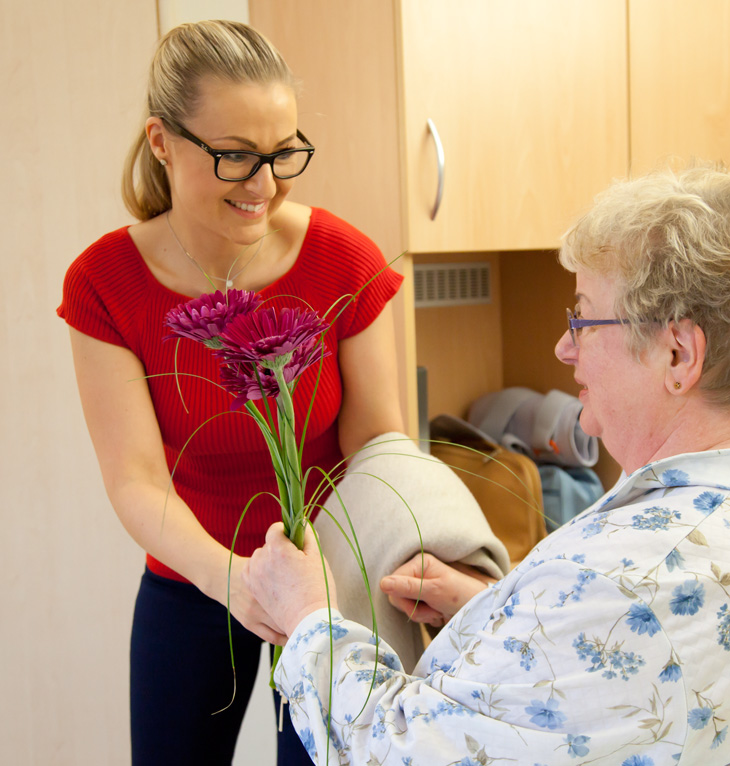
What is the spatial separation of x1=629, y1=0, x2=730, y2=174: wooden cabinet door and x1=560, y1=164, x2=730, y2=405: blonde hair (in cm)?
129

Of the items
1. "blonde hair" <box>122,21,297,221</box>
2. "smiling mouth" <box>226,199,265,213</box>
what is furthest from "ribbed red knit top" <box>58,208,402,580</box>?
"blonde hair" <box>122,21,297,221</box>

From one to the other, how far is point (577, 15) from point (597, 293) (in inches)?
52.5

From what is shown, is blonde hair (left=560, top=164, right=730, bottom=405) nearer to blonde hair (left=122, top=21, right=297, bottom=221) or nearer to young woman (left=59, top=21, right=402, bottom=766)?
young woman (left=59, top=21, right=402, bottom=766)

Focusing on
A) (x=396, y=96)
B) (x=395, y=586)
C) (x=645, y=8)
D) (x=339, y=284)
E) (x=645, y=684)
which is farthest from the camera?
(x=645, y=8)

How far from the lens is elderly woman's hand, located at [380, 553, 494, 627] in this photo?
1.12 meters

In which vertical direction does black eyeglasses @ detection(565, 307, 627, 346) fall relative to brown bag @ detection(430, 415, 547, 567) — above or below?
above

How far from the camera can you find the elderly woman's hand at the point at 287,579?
92cm

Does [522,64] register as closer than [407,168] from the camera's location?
No

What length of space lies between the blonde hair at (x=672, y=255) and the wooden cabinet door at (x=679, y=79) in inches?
50.7

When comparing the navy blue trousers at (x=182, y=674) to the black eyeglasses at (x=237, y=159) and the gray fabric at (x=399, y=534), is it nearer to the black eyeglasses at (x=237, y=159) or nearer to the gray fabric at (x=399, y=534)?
the gray fabric at (x=399, y=534)

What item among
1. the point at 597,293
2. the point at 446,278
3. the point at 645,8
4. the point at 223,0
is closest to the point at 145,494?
the point at 597,293

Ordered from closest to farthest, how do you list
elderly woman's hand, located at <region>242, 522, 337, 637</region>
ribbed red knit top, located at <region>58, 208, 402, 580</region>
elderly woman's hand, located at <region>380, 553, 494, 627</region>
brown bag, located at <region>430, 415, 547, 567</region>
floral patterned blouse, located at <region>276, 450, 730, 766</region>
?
1. floral patterned blouse, located at <region>276, 450, 730, 766</region>
2. elderly woman's hand, located at <region>242, 522, 337, 637</region>
3. elderly woman's hand, located at <region>380, 553, 494, 627</region>
4. ribbed red knit top, located at <region>58, 208, 402, 580</region>
5. brown bag, located at <region>430, 415, 547, 567</region>

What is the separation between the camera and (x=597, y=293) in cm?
91

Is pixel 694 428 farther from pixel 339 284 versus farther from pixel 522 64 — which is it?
pixel 522 64
